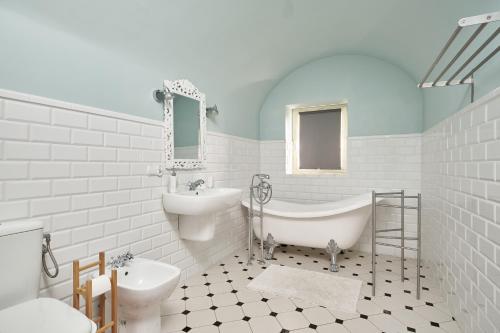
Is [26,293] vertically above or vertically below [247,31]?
below

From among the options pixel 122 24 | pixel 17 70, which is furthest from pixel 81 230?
pixel 122 24

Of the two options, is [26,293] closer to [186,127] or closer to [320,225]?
[186,127]

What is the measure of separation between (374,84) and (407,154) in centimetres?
107

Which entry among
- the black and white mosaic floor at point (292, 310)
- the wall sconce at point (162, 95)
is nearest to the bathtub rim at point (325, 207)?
the black and white mosaic floor at point (292, 310)

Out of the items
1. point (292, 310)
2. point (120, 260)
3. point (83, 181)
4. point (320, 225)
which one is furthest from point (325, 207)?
point (83, 181)

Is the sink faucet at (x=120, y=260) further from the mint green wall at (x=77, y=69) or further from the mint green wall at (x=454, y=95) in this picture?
the mint green wall at (x=454, y=95)

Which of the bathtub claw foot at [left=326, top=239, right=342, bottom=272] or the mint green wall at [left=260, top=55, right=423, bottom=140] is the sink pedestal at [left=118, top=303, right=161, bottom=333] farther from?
the mint green wall at [left=260, top=55, right=423, bottom=140]

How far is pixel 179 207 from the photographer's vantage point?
7.41ft

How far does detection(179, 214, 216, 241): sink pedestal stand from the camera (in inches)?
100.0

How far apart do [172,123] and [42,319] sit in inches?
67.7

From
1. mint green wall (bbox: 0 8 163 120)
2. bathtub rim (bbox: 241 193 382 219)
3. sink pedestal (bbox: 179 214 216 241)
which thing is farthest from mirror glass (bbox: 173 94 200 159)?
bathtub rim (bbox: 241 193 382 219)

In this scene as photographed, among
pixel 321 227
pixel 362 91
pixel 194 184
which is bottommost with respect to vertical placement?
pixel 321 227

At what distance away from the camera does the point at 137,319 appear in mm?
1677

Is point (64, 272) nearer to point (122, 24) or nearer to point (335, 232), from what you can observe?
point (122, 24)
